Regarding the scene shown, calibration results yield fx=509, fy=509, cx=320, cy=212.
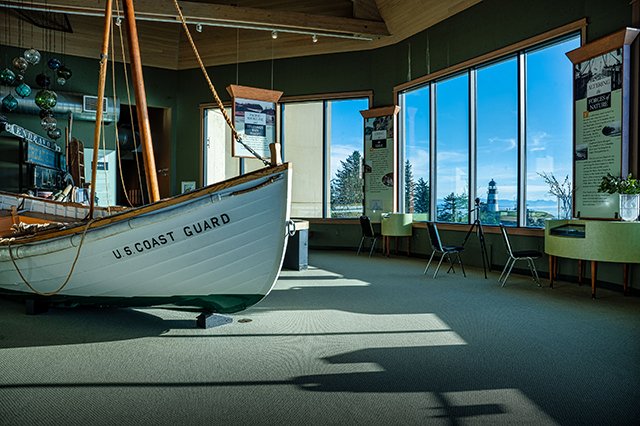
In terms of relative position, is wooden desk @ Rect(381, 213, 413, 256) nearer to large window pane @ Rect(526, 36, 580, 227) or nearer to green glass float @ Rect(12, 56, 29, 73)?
large window pane @ Rect(526, 36, 580, 227)

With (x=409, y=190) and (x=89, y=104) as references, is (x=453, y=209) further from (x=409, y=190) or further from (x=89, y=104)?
(x=89, y=104)

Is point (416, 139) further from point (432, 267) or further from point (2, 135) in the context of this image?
point (2, 135)

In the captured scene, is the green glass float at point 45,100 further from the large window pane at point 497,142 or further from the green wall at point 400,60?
the large window pane at point 497,142

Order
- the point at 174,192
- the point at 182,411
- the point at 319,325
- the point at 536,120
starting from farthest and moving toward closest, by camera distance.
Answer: the point at 174,192 < the point at 536,120 < the point at 319,325 < the point at 182,411

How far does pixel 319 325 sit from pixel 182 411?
180 centimetres

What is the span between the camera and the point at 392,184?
9.50 m

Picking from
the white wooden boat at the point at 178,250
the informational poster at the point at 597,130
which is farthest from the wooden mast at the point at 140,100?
the informational poster at the point at 597,130

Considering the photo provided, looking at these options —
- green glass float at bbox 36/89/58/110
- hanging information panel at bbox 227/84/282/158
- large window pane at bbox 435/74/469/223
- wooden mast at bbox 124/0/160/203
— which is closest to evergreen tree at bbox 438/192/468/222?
large window pane at bbox 435/74/469/223

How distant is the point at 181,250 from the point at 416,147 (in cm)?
641

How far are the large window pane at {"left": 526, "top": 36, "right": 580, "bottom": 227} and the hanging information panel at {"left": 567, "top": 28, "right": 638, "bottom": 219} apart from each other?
281 millimetres

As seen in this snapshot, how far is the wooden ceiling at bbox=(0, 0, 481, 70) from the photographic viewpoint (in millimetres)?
8344

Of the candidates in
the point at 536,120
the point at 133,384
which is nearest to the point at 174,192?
the point at 536,120

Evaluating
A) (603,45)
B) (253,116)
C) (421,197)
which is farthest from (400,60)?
(603,45)

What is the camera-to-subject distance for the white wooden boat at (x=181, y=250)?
3512mm
